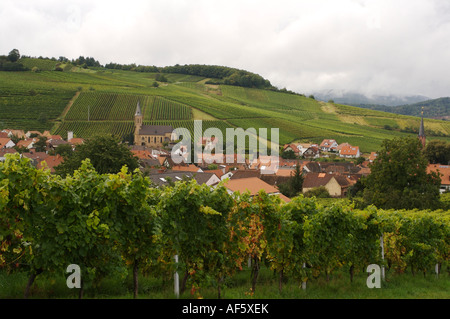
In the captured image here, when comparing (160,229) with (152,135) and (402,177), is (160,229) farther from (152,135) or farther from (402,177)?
(152,135)

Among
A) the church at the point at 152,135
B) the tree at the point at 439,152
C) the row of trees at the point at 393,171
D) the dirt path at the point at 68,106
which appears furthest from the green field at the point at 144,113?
the row of trees at the point at 393,171

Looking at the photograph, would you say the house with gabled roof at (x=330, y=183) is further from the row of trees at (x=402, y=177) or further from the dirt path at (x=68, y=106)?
the dirt path at (x=68, y=106)

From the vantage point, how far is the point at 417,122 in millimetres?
139000

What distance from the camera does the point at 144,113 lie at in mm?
117938

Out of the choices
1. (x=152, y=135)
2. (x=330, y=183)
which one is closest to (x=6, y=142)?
(x=152, y=135)

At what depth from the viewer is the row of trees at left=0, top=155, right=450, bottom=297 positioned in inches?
279

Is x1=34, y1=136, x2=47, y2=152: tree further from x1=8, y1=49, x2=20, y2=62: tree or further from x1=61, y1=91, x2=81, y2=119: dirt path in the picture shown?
x1=8, y1=49, x2=20, y2=62: tree

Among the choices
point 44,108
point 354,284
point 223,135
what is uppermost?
point 44,108

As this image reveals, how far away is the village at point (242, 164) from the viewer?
174ft

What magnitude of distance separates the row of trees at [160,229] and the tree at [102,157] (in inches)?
939

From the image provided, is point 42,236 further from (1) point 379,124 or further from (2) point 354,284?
(1) point 379,124

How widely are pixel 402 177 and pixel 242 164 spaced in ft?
160

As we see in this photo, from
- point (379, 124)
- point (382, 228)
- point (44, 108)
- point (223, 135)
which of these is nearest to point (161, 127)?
point (223, 135)
